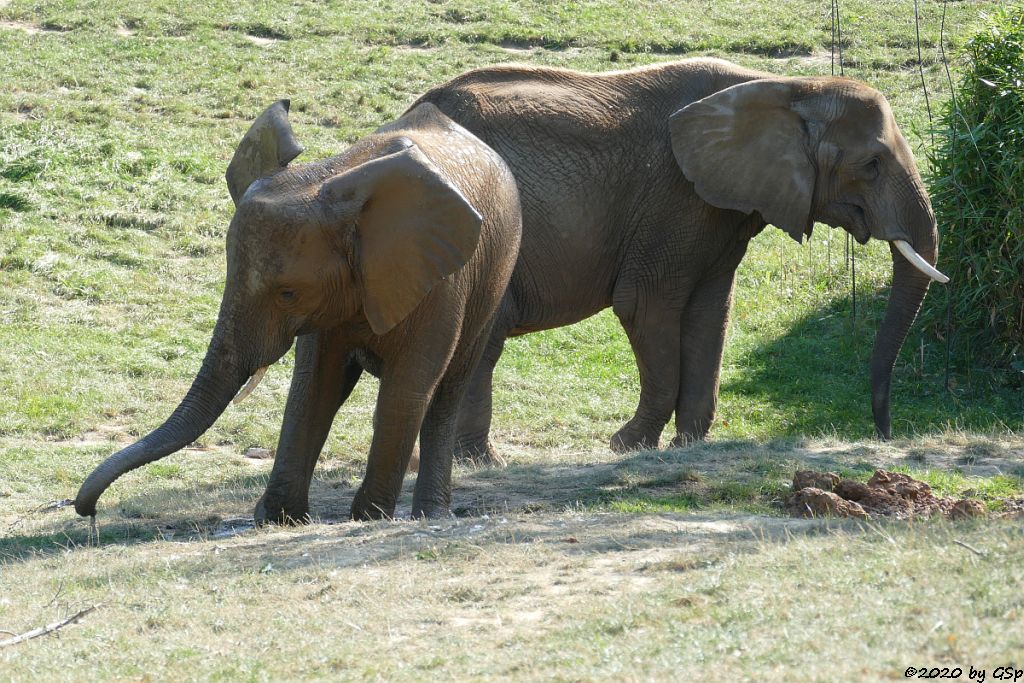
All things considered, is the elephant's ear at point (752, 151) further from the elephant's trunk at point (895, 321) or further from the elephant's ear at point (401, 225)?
the elephant's ear at point (401, 225)

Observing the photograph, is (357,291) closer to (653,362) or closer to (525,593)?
A: (525,593)

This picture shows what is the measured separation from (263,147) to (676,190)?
4.00 meters

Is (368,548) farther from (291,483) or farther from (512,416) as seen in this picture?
(512,416)

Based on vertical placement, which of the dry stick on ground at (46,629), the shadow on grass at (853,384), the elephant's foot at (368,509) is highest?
the dry stick on ground at (46,629)

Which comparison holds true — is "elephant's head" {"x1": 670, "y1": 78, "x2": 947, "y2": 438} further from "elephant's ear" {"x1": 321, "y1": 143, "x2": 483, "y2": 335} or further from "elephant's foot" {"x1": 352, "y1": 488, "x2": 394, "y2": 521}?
"elephant's foot" {"x1": 352, "y1": 488, "x2": 394, "y2": 521}

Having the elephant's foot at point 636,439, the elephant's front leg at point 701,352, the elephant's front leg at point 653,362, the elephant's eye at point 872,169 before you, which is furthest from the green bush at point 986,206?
the elephant's foot at point 636,439

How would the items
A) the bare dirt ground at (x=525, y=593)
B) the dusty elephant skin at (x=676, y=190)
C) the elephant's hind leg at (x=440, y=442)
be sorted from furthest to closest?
the dusty elephant skin at (x=676, y=190), the elephant's hind leg at (x=440, y=442), the bare dirt ground at (x=525, y=593)

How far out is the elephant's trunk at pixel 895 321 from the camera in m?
13.1

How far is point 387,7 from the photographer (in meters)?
28.4

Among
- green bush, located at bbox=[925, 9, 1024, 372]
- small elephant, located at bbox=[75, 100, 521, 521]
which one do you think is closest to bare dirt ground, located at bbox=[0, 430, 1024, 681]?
small elephant, located at bbox=[75, 100, 521, 521]

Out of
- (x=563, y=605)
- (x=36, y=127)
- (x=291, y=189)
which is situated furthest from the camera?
(x=36, y=127)

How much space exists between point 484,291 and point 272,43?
17.2 metres

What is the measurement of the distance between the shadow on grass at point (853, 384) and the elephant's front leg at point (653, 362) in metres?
2.44

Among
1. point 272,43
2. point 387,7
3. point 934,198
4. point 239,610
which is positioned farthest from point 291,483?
point 387,7
